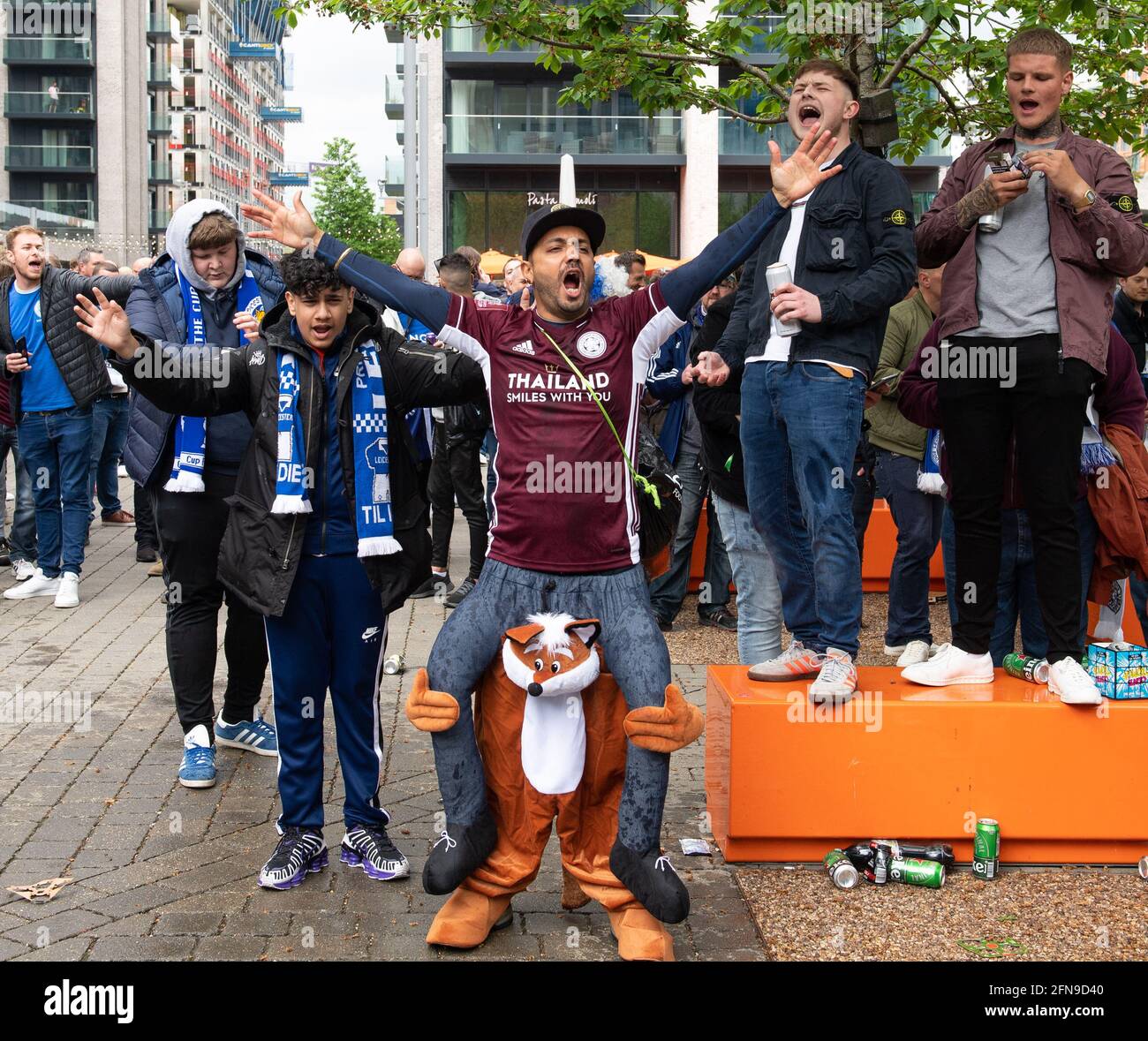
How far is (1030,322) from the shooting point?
5238mm

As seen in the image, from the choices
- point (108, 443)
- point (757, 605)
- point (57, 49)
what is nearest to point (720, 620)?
point (757, 605)

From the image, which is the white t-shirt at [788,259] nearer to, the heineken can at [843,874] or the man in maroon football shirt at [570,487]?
the man in maroon football shirt at [570,487]

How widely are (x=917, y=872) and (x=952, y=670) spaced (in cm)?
85

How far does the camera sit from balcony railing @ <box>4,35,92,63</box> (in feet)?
230

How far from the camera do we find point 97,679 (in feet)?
26.0

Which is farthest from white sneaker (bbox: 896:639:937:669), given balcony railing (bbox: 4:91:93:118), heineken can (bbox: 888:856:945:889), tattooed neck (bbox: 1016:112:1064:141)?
balcony railing (bbox: 4:91:93:118)

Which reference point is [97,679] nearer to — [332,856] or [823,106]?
[332,856]

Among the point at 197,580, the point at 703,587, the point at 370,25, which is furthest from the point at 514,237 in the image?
the point at 197,580

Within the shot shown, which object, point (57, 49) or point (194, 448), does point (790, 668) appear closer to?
point (194, 448)

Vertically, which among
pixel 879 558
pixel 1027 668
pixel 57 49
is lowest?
pixel 879 558

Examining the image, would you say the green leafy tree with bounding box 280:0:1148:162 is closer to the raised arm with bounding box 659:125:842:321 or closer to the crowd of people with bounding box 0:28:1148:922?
the crowd of people with bounding box 0:28:1148:922

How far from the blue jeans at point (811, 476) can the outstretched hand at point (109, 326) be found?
7.58 ft

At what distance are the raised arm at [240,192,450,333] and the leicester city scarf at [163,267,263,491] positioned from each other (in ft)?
3.60

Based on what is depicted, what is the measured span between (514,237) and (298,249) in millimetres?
33336
